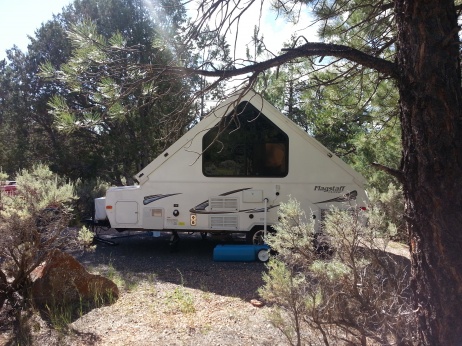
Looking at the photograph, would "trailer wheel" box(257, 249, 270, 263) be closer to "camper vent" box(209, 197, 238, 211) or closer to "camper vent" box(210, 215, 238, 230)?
"camper vent" box(210, 215, 238, 230)

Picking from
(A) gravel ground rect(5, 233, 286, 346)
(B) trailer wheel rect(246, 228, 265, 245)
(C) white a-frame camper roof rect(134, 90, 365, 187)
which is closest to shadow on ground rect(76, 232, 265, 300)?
(A) gravel ground rect(5, 233, 286, 346)

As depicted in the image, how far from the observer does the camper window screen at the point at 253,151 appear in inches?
295

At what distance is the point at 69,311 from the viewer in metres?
4.64

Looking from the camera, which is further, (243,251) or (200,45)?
(243,251)

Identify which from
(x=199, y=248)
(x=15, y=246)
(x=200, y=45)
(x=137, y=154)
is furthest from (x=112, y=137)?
(x=200, y=45)

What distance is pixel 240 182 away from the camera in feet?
24.6

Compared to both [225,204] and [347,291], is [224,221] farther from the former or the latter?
[347,291]

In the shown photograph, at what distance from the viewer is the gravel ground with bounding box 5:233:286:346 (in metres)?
3.96

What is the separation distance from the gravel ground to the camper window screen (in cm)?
159

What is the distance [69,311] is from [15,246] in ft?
2.97

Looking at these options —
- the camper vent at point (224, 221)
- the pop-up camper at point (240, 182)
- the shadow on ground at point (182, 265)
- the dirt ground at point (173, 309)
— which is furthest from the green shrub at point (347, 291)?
the camper vent at point (224, 221)

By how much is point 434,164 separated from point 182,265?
5.30 metres

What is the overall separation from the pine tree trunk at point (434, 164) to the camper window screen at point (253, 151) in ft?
15.3

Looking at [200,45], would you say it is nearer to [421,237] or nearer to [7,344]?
[421,237]
